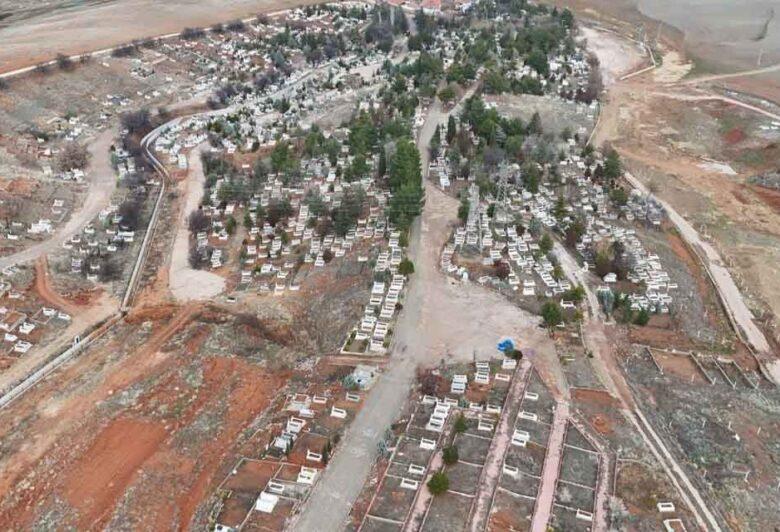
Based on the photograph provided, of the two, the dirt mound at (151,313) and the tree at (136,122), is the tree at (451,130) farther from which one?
the dirt mound at (151,313)

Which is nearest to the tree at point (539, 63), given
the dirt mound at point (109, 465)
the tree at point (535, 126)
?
the tree at point (535, 126)

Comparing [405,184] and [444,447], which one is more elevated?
[405,184]

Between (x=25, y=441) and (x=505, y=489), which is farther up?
(x=505, y=489)

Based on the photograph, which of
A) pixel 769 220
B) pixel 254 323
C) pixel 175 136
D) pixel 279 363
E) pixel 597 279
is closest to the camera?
pixel 279 363

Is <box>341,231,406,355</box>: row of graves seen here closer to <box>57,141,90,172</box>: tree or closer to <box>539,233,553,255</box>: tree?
<box>539,233,553,255</box>: tree

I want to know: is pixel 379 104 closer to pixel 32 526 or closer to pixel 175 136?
pixel 175 136

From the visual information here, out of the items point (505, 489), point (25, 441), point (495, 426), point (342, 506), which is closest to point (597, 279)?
point (495, 426)


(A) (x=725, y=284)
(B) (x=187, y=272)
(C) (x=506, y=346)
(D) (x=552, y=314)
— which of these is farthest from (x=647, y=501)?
(B) (x=187, y=272)

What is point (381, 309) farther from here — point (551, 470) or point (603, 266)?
point (603, 266)
